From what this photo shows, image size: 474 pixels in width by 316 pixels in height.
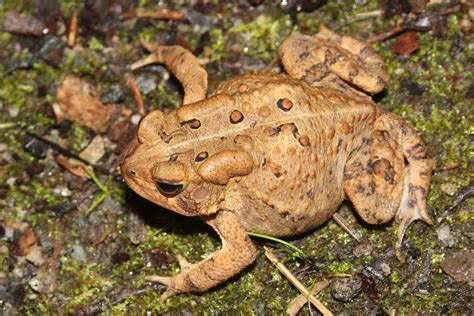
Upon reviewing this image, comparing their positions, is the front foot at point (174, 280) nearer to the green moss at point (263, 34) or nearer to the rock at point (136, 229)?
the rock at point (136, 229)

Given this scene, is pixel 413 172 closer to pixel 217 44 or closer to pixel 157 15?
pixel 217 44

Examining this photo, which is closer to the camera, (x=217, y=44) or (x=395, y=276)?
(x=395, y=276)

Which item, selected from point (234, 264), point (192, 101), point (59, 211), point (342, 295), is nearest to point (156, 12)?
point (192, 101)

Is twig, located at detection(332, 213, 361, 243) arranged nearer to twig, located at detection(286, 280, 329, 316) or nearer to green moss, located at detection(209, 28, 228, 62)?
twig, located at detection(286, 280, 329, 316)

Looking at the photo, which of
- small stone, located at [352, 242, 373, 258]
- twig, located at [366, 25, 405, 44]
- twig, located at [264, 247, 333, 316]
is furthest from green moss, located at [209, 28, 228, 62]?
small stone, located at [352, 242, 373, 258]

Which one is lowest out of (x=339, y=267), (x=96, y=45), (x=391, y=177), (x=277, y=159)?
(x=339, y=267)

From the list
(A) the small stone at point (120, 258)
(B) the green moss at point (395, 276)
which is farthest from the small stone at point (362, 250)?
(A) the small stone at point (120, 258)

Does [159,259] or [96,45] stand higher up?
[96,45]

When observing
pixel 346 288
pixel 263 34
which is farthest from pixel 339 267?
pixel 263 34
